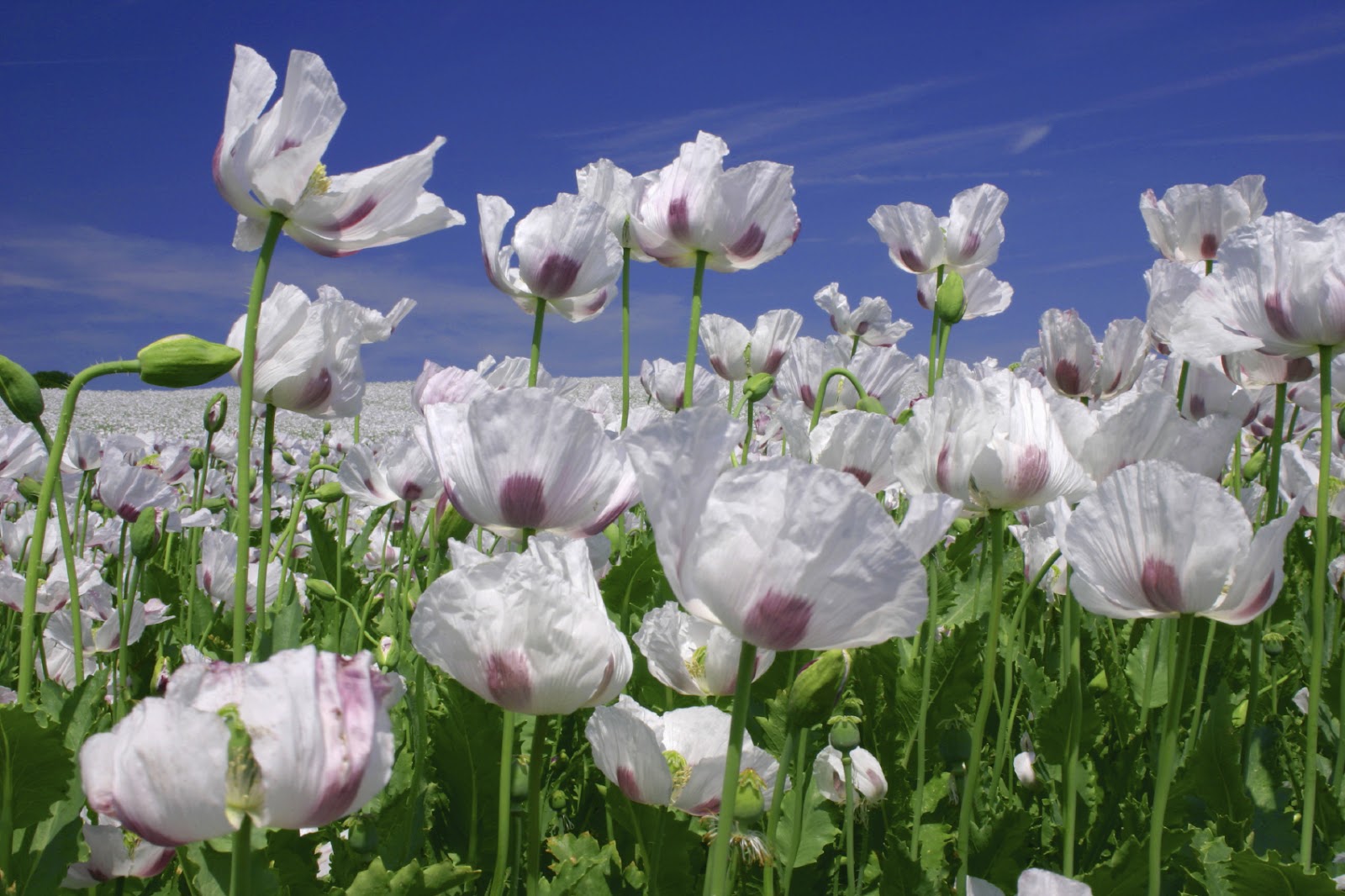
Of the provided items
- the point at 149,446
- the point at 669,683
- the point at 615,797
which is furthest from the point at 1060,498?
the point at 149,446

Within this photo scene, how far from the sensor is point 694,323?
6.86 feet

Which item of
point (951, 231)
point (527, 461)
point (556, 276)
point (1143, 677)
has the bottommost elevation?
point (1143, 677)

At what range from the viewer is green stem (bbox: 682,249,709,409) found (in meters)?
2.03

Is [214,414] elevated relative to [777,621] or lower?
elevated

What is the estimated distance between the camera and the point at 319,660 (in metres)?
0.74

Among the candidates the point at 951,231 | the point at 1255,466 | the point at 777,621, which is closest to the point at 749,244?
the point at 951,231

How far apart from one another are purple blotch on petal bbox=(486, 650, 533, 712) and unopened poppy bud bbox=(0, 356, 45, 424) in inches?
23.3

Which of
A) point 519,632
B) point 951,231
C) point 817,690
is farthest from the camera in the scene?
point 951,231

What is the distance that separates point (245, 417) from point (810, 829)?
1.12m

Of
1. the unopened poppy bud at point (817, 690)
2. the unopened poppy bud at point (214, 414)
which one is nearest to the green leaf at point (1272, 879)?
the unopened poppy bud at point (817, 690)

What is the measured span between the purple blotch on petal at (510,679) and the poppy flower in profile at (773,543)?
0.21 meters

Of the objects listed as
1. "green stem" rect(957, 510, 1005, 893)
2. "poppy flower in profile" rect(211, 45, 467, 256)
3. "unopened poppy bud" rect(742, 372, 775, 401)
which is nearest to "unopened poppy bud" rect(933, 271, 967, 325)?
"unopened poppy bud" rect(742, 372, 775, 401)

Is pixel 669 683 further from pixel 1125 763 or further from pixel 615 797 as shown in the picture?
pixel 1125 763

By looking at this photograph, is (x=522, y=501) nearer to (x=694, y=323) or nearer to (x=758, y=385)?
(x=694, y=323)
